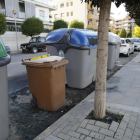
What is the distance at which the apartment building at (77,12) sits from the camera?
1747 inches

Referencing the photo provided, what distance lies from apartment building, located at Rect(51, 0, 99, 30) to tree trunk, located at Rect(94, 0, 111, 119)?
142ft

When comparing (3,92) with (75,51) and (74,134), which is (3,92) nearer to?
(74,134)

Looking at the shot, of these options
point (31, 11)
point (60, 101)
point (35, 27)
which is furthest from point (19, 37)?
point (60, 101)

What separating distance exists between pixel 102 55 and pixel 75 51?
1.80 m

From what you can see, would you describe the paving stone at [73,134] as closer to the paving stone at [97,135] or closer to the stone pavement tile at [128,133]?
the paving stone at [97,135]

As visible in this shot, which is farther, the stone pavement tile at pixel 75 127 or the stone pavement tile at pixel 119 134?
the stone pavement tile at pixel 75 127

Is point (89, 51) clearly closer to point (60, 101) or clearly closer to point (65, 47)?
point (65, 47)

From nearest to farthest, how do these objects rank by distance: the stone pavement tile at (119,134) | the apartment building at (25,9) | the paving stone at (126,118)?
the stone pavement tile at (119,134)
the paving stone at (126,118)
the apartment building at (25,9)

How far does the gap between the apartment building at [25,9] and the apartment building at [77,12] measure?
1570 centimetres

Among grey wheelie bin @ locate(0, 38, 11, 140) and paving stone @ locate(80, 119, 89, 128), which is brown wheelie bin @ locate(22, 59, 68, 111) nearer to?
paving stone @ locate(80, 119, 89, 128)

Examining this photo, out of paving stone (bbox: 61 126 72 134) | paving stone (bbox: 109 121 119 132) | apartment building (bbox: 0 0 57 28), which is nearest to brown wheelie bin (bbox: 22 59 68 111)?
paving stone (bbox: 61 126 72 134)

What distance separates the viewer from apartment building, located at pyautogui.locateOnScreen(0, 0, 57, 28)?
22.4m

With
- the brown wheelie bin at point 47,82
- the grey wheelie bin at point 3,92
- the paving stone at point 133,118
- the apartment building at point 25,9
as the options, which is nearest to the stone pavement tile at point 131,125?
the paving stone at point 133,118

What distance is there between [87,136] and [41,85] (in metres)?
1.46
